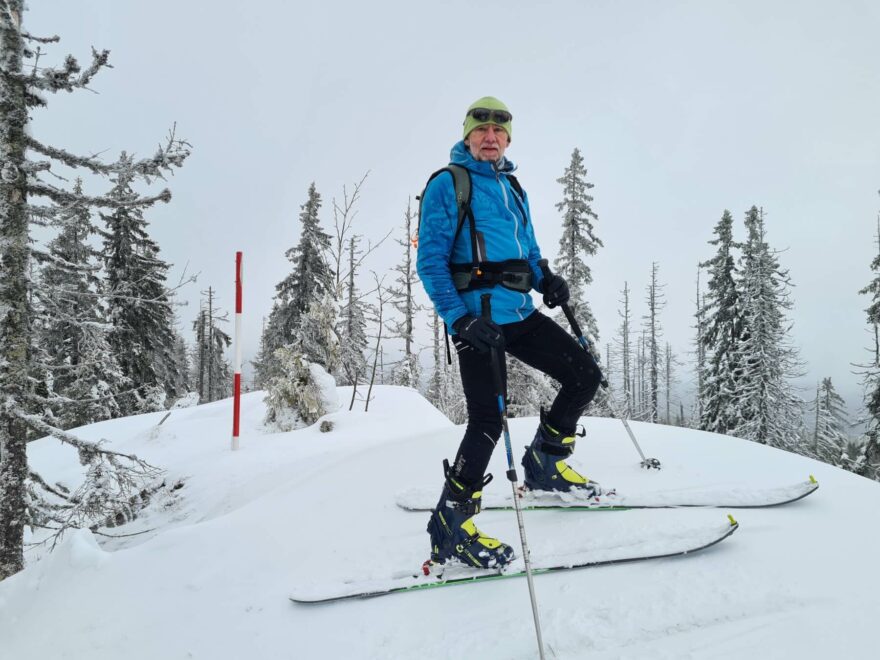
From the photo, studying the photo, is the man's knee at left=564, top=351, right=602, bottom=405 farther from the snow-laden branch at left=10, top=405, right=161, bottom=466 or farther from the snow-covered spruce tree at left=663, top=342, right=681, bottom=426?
the snow-covered spruce tree at left=663, top=342, right=681, bottom=426

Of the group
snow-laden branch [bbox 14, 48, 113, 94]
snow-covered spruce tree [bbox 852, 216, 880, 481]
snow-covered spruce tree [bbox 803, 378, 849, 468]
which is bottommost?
snow-covered spruce tree [bbox 803, 378, 849, 468]

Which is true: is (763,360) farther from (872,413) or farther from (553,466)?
(553,466)

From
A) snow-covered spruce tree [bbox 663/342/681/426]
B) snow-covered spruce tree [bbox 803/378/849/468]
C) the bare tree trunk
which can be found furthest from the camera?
snow-covered spruce tree [bbox 663/342/681/426]

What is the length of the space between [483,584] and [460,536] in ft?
1.03

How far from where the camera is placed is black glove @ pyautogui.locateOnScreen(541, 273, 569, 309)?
11.8ft

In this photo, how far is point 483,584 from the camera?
2.81 m

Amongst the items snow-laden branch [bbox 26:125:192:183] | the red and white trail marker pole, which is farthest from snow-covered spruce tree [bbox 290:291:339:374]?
snow-laden branch [bbox 26:125:192:183]

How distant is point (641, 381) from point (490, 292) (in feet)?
237

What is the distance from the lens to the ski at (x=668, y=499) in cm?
321

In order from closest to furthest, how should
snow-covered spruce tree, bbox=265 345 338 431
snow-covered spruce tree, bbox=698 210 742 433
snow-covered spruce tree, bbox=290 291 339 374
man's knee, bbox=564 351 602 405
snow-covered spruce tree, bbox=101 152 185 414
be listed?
man's knee, bbox=564 351 602 405
snow-covered spruce tree, bbox=265 345 338 431
snow-covered spruce tree, bbox=290 291 339 374
snow-covered spruce tree, bbox=101 152 185 414
snow-covered spruce tree, bbox=698 210 742 433

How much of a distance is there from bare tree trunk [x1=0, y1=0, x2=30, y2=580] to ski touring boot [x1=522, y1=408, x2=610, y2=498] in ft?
19.1

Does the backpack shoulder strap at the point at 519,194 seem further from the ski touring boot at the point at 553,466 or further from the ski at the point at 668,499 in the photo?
the ski at the point at 668,499

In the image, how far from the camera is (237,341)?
8305 millimetres

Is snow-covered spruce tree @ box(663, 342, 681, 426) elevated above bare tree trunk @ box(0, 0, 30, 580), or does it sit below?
below
